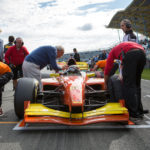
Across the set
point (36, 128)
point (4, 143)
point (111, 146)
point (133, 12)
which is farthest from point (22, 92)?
point (133, 12)

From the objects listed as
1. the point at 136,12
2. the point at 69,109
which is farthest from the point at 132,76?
the point at 136,12

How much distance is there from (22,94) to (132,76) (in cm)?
191

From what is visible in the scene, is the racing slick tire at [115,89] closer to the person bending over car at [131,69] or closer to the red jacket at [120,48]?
the person bending over car at [131,69]

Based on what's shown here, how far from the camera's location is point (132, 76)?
377 cm

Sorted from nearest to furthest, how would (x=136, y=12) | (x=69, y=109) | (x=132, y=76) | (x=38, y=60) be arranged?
(x=69, y=109), (x=132, y=76), (x=38, y=60), (x=136, y=12)

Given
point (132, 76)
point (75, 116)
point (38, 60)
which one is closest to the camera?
point (75, 116)

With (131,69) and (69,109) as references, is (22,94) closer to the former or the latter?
(69,109)

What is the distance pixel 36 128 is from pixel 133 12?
30677mm

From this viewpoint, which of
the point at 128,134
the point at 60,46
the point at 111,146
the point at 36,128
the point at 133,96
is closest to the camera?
the point at 111,146

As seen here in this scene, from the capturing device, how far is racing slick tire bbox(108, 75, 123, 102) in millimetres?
3951

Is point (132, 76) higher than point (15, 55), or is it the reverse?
point (15, 55)

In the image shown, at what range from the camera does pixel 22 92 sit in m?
3.85

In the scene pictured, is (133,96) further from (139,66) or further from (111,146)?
(111,146)

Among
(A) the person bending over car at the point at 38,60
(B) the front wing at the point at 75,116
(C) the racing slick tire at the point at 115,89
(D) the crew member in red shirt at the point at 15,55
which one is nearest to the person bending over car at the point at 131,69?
(C) the racing slick tire at the point at 115,89
